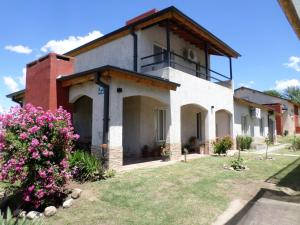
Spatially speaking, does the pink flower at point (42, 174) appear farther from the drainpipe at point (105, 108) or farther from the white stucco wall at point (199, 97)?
the white stucco wall at point (199, 97)

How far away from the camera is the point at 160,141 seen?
1564cm

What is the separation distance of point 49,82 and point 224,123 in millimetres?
12870

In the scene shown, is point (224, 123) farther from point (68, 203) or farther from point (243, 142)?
point (68, 203)

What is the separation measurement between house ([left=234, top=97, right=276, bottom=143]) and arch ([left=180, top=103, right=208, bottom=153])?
11.9ft

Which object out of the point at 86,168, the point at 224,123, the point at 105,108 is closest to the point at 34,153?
the point at 86,168

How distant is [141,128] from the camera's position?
14.6m

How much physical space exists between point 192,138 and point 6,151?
12.5 meters

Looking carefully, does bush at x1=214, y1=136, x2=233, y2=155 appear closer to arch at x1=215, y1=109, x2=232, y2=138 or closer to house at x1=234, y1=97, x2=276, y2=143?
arch at x1=215, y1=109, x2=232, y2=138

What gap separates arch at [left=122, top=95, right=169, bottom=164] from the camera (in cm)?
1458

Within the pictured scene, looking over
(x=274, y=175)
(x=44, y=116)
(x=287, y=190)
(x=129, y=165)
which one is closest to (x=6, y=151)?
(x=44, y=116)

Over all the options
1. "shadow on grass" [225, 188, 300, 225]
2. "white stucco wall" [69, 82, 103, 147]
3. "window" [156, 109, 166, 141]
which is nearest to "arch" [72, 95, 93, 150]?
"white stucco wall" [69, 82, 103, 147]

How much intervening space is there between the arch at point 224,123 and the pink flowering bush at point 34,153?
14308 millimetres

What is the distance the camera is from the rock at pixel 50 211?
6799 mm

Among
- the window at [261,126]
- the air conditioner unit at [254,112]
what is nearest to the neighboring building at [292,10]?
the air conditioner unit at [254,112]
